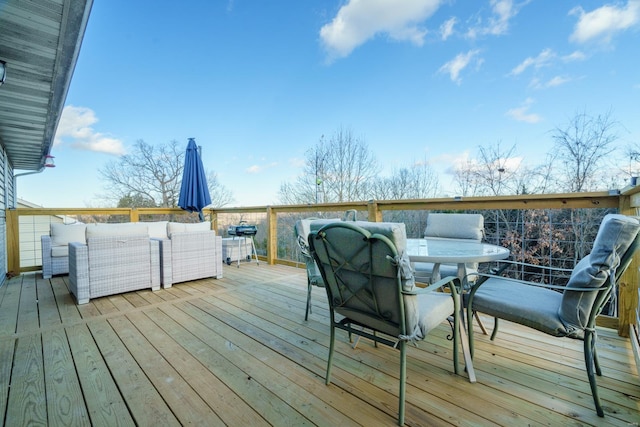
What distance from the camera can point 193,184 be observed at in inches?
215

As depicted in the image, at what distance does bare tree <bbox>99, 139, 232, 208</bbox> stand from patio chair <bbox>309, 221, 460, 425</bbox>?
1188 centimetres

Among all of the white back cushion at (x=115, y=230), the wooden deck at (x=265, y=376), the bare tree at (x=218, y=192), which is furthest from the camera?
the bare tree at (x=218, y=192)

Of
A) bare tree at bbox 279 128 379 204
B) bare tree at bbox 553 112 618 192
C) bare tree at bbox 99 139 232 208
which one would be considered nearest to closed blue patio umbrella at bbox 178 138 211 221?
bare tree at bbox 279 128 379 204

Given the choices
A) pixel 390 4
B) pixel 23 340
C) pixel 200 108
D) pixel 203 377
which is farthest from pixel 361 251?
pixel 200 108

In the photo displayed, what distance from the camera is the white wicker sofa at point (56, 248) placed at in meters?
4.33

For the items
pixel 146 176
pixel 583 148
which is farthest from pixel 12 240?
pixel 583 148

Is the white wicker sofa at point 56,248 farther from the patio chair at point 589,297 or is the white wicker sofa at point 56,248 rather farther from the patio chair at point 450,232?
the patio chair at point 589,297

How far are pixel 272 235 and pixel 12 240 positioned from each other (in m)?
4.20

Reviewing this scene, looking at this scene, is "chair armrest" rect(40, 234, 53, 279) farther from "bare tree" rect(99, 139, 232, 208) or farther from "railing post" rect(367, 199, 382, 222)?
"bare tree" rect(99, 139, 232, 208)

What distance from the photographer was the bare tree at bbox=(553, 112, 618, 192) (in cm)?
546

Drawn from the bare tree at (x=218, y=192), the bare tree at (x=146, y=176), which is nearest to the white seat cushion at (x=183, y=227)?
the bare tree at (x=146, y=176)

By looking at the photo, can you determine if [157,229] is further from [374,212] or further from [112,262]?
[374,212]

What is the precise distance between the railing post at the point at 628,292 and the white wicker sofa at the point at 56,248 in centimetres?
679

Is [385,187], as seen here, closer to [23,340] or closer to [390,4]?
[390,4]
